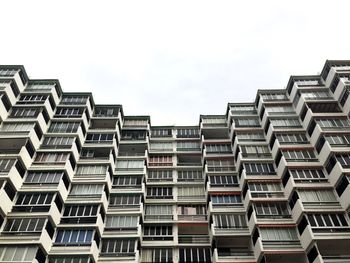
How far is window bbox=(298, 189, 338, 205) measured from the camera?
37.0 meters

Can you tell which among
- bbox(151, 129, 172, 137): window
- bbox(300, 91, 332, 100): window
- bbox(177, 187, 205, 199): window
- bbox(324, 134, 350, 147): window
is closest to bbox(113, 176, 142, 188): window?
bbox(177, 187, 205, 199): window

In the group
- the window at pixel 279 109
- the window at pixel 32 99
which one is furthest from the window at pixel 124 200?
the window at pixel 279 109

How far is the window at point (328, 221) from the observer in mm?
34031

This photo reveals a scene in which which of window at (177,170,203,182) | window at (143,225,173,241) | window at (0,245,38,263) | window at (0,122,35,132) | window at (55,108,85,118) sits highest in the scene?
window at (55,108,85,118)

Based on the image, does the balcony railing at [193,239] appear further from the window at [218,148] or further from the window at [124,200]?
the window at [218,148]

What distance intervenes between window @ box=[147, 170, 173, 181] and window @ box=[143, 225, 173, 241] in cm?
784

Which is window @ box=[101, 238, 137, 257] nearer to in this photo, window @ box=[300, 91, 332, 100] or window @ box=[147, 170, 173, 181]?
window @ box=[147, 170, 173, 181]

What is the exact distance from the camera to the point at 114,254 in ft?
122

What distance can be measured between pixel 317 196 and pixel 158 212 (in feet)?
60.8

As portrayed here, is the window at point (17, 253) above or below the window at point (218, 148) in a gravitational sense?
below

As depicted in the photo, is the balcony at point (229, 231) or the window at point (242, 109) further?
the window at point (242, 109)

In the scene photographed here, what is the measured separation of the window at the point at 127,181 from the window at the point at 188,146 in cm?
955

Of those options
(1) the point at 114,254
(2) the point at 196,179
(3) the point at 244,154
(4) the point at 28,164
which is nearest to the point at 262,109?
(3) the point at 244,154

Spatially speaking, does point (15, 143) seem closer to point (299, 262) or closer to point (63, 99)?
point (63, 99)
